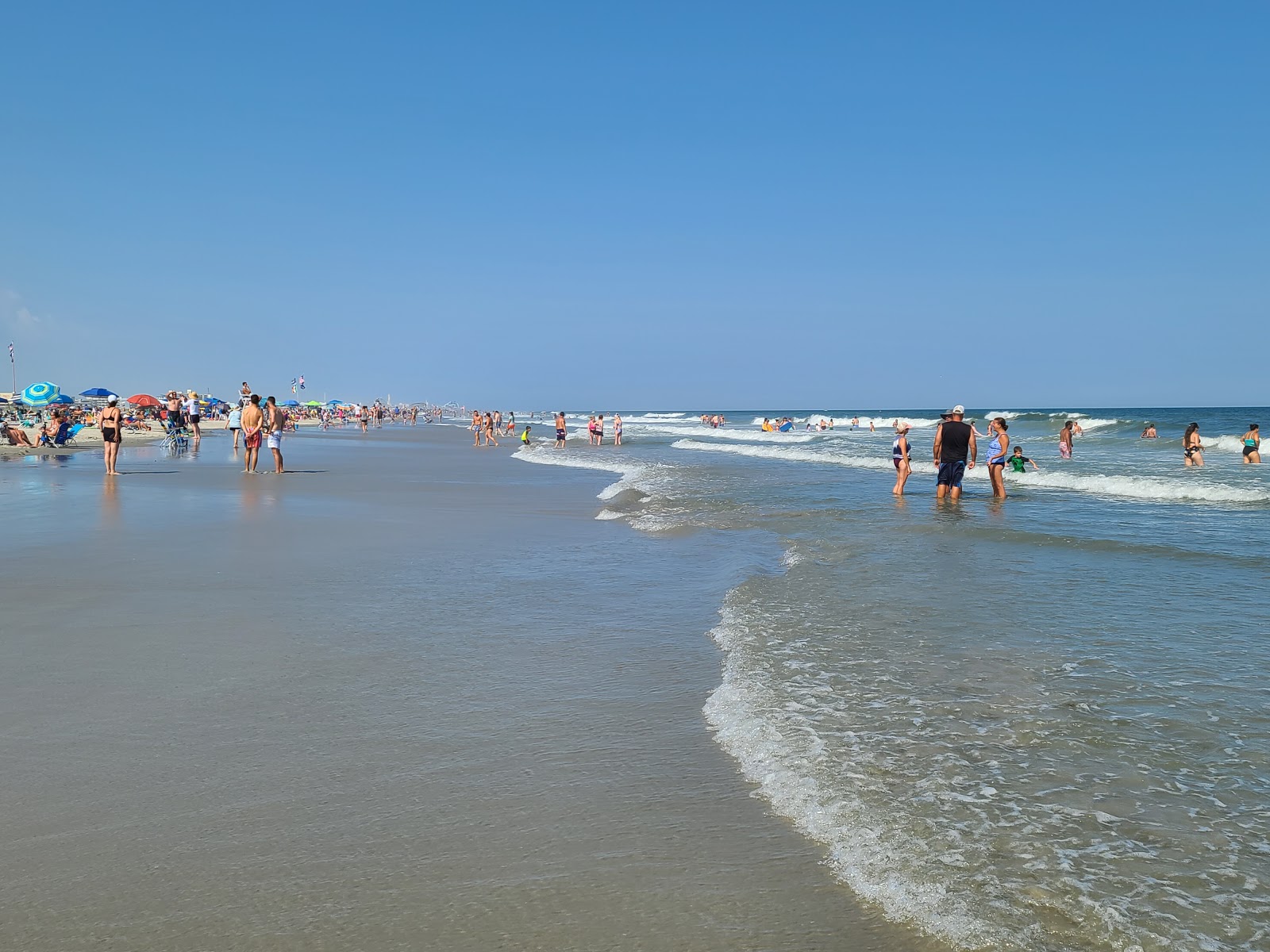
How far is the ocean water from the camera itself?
2807 mm

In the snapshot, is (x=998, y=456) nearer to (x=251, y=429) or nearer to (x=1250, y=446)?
(x=1250, y=446)

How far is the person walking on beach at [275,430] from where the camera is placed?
70.4 feet

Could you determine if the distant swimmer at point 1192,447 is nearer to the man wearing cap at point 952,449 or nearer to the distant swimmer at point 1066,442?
the distant swimmer at point 1066,442

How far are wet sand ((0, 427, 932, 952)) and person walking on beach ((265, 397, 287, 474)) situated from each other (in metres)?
13.1

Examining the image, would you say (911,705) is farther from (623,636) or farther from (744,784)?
(623,636)

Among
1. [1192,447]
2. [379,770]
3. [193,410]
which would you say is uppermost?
[193,410]

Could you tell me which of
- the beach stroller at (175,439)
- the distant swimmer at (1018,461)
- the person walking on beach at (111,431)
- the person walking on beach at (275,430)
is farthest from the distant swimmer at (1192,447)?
the beach stroller at (175,439)

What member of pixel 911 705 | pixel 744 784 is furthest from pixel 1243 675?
pixel 744 784

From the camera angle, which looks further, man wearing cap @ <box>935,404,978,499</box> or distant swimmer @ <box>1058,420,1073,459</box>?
distant swimmer @ <box>1058,420,1073,459</box>

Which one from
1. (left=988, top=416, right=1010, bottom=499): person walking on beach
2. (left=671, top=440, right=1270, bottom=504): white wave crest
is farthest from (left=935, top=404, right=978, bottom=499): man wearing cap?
(left=671, top=440, right=1270, bottom=504): white wave crest

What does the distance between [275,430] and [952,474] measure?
1671cm

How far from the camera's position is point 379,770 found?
3.75 m

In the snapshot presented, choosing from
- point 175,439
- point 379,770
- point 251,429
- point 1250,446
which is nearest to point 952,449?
point 379,770

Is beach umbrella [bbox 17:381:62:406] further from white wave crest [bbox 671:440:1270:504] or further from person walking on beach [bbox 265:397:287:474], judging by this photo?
white wave crest [bbox 671:440:1270:504]
